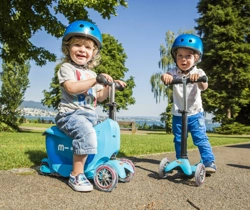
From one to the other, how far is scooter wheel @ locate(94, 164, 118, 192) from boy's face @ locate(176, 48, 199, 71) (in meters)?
1.72

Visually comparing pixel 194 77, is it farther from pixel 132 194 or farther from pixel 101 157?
pixel 132 194

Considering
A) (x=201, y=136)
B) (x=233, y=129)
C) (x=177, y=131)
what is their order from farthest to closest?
(x=233, y=129), (x=177, y=131), (x=201, y=136)

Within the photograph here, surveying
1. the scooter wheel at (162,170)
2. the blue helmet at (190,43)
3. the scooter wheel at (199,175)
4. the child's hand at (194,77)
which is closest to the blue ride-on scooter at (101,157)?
the scooter wheel at (162,170)

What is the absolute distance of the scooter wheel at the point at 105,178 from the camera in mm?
2742

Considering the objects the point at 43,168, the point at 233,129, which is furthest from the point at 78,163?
the point at 233,129

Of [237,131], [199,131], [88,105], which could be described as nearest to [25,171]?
[88,105]

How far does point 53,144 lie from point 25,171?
0.51 metres

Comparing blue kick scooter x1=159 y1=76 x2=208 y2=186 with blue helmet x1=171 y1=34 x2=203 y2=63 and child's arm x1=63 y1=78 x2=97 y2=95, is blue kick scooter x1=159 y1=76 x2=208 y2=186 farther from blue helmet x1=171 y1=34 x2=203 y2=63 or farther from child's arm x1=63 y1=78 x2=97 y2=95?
child's arm x1=63 y1=78 x2=97 y2=95

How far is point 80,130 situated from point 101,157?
1.15 ft

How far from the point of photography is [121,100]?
3075 centimetres

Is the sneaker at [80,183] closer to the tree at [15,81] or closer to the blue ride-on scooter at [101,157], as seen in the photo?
the blue ride-on scooter at [101,157]

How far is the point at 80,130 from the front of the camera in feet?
9.58

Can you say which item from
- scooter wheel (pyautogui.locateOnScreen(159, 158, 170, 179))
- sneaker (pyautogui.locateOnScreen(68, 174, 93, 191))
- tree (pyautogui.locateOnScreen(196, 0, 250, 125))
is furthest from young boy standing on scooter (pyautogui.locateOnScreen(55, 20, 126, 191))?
tree (pyautogui.locateOnScreen(196, 0, 250, 125))

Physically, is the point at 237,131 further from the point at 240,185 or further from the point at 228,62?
the point at 240,185
